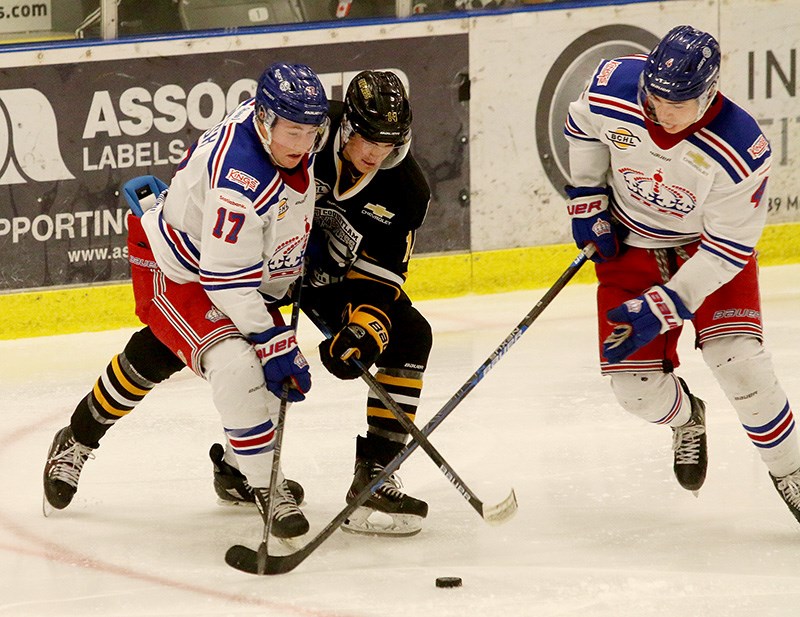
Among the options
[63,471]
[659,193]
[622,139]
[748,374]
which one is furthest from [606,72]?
[63,471]

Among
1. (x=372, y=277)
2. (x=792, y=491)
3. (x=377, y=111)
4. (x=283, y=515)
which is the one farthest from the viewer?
(x=372, y=277)

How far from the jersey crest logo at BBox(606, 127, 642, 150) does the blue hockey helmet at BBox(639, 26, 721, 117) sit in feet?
0.64

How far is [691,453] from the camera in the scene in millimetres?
3504

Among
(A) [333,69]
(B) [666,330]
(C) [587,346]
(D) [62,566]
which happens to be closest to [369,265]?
(B) [666,330]

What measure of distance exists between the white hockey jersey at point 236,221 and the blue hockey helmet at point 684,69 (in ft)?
2.43

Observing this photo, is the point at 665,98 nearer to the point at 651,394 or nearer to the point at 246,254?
the point at 651,394

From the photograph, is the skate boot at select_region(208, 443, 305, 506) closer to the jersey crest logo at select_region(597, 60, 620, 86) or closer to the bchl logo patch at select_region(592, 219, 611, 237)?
the bchl logo patch at select_region(592, 219, 611, 237)

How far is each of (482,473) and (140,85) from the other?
2105 millimetres

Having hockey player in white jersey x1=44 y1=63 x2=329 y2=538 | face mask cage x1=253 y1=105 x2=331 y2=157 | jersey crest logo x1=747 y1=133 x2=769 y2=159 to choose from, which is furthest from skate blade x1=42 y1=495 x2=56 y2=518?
jersey crest logo x1=747 y1=133 x2=769 y2=159

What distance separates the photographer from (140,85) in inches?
204

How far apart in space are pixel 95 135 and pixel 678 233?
2.48 m

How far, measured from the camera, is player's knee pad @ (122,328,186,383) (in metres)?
3.40

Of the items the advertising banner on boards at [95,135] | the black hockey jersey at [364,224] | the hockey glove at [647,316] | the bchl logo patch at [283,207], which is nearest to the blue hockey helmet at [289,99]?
the bchl logo patch at [283,207]

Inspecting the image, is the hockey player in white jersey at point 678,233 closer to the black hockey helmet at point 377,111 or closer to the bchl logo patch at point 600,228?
the bchl logo patch at point 600,228
